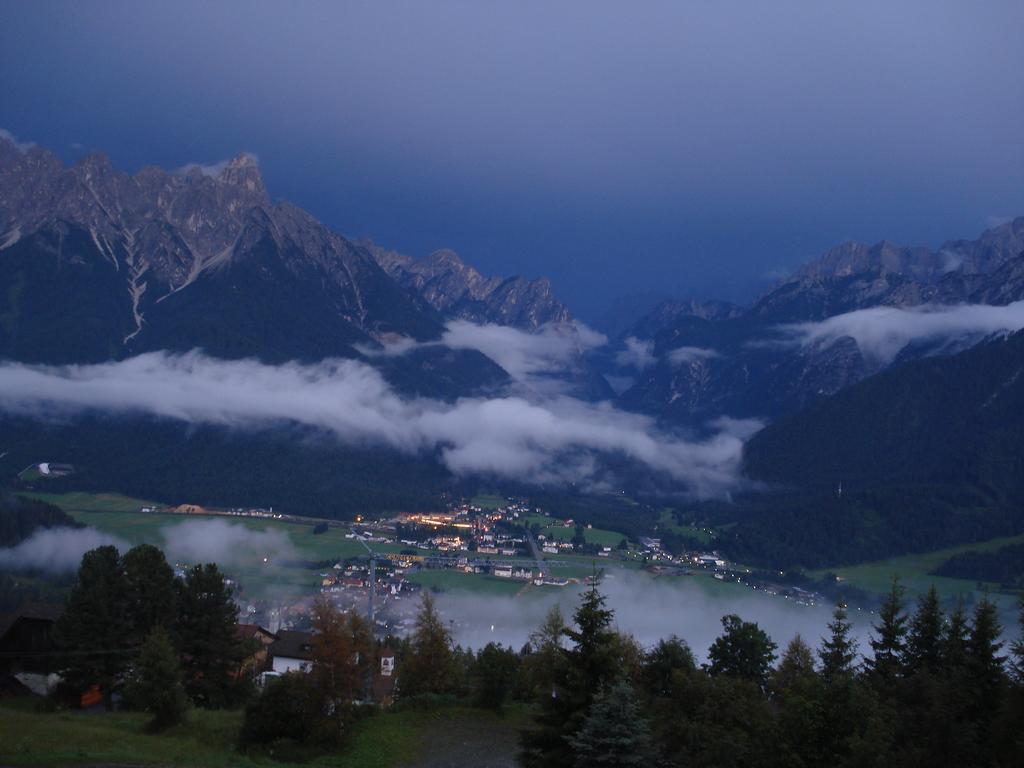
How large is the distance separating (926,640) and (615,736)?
21238mm

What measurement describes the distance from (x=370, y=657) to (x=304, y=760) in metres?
6.25

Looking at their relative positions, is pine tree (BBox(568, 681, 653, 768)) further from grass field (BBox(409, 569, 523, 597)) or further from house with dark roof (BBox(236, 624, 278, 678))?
grass field (BBox(409, 569, 523, 597))

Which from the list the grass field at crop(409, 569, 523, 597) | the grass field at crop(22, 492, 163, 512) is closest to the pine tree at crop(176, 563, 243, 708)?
the grass field at crop(409, 569, 523, 597)

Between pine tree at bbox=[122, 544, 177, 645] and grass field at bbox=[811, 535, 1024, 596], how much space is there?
10276 centimetres

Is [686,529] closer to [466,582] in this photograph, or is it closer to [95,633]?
[466,582]

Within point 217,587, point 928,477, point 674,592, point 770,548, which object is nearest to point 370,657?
point 217,587

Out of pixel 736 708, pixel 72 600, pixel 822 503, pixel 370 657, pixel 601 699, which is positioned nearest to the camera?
pixel 601 699

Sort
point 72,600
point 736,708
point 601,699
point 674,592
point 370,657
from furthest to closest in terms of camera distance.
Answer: point 674,592 < point 72,600 < point 370,657 < point 736,708 < point 601,699

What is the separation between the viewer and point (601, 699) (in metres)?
21.0

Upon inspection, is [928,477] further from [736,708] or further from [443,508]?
[736,708]

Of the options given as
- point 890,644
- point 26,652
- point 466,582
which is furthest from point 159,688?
point 466,582

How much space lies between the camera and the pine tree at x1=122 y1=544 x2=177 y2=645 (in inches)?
1505

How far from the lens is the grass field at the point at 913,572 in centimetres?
11844

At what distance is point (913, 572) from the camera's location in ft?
426
